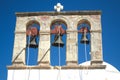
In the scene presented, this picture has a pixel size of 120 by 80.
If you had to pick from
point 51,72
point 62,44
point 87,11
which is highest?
point 87,11

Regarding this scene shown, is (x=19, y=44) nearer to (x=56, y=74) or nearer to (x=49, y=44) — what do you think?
(x=49, y=44)

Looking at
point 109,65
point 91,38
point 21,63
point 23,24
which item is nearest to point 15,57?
point 21,63

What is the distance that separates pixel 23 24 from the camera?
657 inches

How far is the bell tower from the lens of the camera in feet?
52.0

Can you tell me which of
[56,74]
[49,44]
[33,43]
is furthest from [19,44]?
[56,74]

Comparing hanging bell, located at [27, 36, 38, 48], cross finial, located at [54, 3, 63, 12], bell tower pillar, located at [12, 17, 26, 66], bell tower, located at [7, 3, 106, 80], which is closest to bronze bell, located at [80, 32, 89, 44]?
bell tower, located at [7, 3, 106, 80]

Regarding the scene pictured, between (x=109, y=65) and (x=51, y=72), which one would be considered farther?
(x=109, y=65)

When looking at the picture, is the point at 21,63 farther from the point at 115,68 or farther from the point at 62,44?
the point at 115,68

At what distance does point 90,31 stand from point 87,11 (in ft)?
2.56

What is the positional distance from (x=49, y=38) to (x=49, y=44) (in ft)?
0.82

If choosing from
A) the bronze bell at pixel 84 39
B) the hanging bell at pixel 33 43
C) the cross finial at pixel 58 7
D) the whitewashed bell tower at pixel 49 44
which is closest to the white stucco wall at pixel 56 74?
the whitewashed bell tower at pixel 49 44

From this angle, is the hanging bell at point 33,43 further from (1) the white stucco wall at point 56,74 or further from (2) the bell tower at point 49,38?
(1) the white stucco wall at point 56,74

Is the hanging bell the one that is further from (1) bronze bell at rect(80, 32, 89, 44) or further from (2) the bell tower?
(1) bronze bell at rect(80, 32, 89, 44)

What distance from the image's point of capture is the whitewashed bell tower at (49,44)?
15781 millimetres
